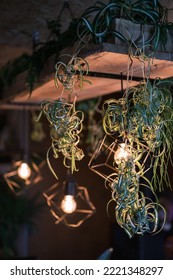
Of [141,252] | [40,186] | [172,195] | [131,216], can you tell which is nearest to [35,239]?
[40,186]

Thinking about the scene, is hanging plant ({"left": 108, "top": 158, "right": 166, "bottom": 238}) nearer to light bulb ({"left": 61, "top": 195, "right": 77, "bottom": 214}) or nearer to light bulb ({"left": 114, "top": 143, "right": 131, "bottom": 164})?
light bulb ({"left": 114, "top": 143, "right": 131, "bottom": 164})

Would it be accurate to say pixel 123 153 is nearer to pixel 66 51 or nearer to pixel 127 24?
pixel 127 24

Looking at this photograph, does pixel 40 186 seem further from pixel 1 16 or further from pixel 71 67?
Answer: pixel 71 67

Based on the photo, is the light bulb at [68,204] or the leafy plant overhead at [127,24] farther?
the light bulb at [68,204]

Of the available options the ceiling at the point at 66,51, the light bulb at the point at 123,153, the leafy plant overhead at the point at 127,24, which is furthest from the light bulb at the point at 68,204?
the leafy plant overhead at the point at 127,24

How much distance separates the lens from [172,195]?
20.3 ft

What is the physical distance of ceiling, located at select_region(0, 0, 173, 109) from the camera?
179cm

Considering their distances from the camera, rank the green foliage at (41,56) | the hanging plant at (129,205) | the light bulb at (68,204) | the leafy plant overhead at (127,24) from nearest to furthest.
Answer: the hanging plant at (129,205) < the leafy plant overhead at (127,24) < the green foliage at (41,56) < the light bulb at (68,204)

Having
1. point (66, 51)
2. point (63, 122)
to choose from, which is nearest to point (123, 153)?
point (63, 122)

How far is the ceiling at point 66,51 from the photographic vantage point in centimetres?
179

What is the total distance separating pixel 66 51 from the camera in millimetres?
2123

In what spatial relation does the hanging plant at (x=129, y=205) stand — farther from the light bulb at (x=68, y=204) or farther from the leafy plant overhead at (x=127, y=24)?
the light bulb at (x=68, y=204)

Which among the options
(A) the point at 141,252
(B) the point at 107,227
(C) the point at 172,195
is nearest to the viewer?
(A) the point at 141,252
